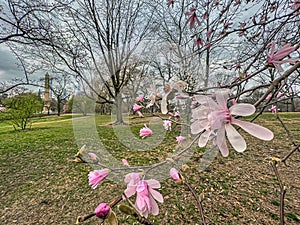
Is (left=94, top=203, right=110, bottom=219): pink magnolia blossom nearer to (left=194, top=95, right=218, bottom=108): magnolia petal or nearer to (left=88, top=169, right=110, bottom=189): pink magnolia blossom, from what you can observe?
(left=88, top=169, right=110, bottom=189): pink magnolia blossom

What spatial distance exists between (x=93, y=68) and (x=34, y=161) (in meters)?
4.08

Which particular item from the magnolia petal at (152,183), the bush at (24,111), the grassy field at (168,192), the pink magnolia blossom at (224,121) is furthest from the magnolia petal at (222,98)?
the bush at (24,111)

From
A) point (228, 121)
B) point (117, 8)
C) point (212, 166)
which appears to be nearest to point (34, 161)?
point (212, 166)

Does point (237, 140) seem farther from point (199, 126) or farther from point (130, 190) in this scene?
point (130, 190)

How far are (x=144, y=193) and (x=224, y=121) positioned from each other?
0.19m

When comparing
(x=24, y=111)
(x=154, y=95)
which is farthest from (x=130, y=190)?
(x=24, y=111)

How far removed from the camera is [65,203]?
5.70ft

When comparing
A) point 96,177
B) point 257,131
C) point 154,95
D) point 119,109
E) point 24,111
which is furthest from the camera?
point 119,109

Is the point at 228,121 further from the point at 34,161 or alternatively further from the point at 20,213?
the point at 34,161

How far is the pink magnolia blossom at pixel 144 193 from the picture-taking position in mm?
309

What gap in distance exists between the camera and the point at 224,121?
0.26 metres

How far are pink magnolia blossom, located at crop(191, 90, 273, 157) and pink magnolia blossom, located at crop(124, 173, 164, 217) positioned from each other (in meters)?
0.14

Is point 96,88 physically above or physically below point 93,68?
below

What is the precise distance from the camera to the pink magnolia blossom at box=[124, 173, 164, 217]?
0.31 m
